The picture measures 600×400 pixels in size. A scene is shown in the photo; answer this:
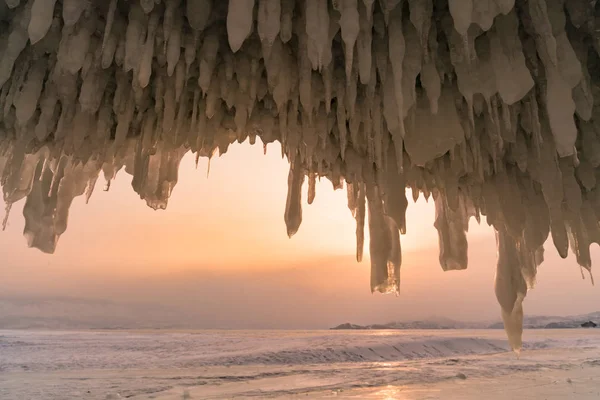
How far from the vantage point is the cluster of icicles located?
210cm

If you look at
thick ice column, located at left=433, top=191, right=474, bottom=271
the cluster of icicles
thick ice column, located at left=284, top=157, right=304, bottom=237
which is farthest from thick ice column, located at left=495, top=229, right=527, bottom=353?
thick ice column, located at left=284, top=157, right=304, bottom=237

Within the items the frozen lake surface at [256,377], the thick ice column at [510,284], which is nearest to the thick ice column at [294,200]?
the thick ice column at [510,284]

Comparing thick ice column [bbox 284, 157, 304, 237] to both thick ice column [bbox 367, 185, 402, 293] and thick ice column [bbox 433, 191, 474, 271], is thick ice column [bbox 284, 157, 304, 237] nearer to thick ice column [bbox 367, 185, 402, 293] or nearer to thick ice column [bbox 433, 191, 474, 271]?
thick ice column [bbox 367, 185, 402, 293]

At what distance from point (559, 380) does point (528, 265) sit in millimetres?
5061

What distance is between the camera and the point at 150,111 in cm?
324

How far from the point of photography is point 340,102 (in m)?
2.83

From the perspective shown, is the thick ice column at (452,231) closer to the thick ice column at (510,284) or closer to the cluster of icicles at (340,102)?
the cluster of icicles at (340,102)

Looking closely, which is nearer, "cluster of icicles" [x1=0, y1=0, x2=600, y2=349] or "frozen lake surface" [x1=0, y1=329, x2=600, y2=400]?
"cluster of icicles" [x1=0, y1=0, x2=600, y2=349]

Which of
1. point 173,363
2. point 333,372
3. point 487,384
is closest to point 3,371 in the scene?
point 173,363

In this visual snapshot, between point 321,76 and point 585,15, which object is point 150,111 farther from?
point 585,15

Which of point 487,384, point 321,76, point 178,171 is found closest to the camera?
point 321,76

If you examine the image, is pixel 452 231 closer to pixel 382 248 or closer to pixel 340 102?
pixel 382 248

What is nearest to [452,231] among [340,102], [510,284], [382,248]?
[510,284]

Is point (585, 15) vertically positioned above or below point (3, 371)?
above
